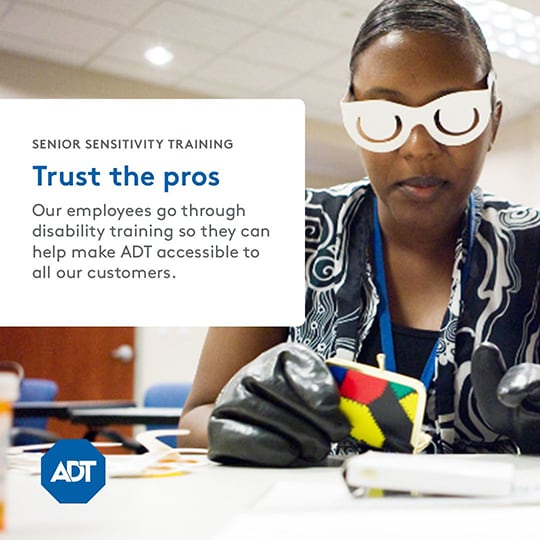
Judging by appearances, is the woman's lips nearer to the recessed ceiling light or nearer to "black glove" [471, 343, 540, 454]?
"black glove" [471, 343, 540, 454]

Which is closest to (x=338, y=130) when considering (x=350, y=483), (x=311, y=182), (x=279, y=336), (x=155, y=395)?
(x=311, y=182)

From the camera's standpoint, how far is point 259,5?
2.45 feet

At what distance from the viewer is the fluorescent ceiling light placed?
0.91m

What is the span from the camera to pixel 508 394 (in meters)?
0.48

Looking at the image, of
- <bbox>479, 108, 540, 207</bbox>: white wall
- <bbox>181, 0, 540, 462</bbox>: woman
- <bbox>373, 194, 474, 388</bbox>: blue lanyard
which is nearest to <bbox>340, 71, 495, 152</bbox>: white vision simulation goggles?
<bbox>181, 0, 540, 462</bbox>: woman

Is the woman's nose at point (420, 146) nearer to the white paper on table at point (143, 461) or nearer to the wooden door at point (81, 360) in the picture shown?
the white paper on table at point (143, 461)

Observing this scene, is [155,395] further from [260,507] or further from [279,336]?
[260,507]

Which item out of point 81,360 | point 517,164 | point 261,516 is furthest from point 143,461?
point 81,360

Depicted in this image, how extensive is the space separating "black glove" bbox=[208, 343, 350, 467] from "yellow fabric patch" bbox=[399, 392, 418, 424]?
4cm

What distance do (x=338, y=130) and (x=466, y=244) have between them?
0.16 metres

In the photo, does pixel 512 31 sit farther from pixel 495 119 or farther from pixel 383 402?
pixel 383 402

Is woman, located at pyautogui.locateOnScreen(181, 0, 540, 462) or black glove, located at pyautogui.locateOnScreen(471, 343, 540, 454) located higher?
woman, located at pyautogui.locateOnScreen(181, 0, 540, 462)

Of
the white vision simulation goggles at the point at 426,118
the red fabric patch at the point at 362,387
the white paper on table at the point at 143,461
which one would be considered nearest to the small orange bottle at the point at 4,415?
the white paper on table at the point at 143,461

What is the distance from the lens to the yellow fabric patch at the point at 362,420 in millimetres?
491
